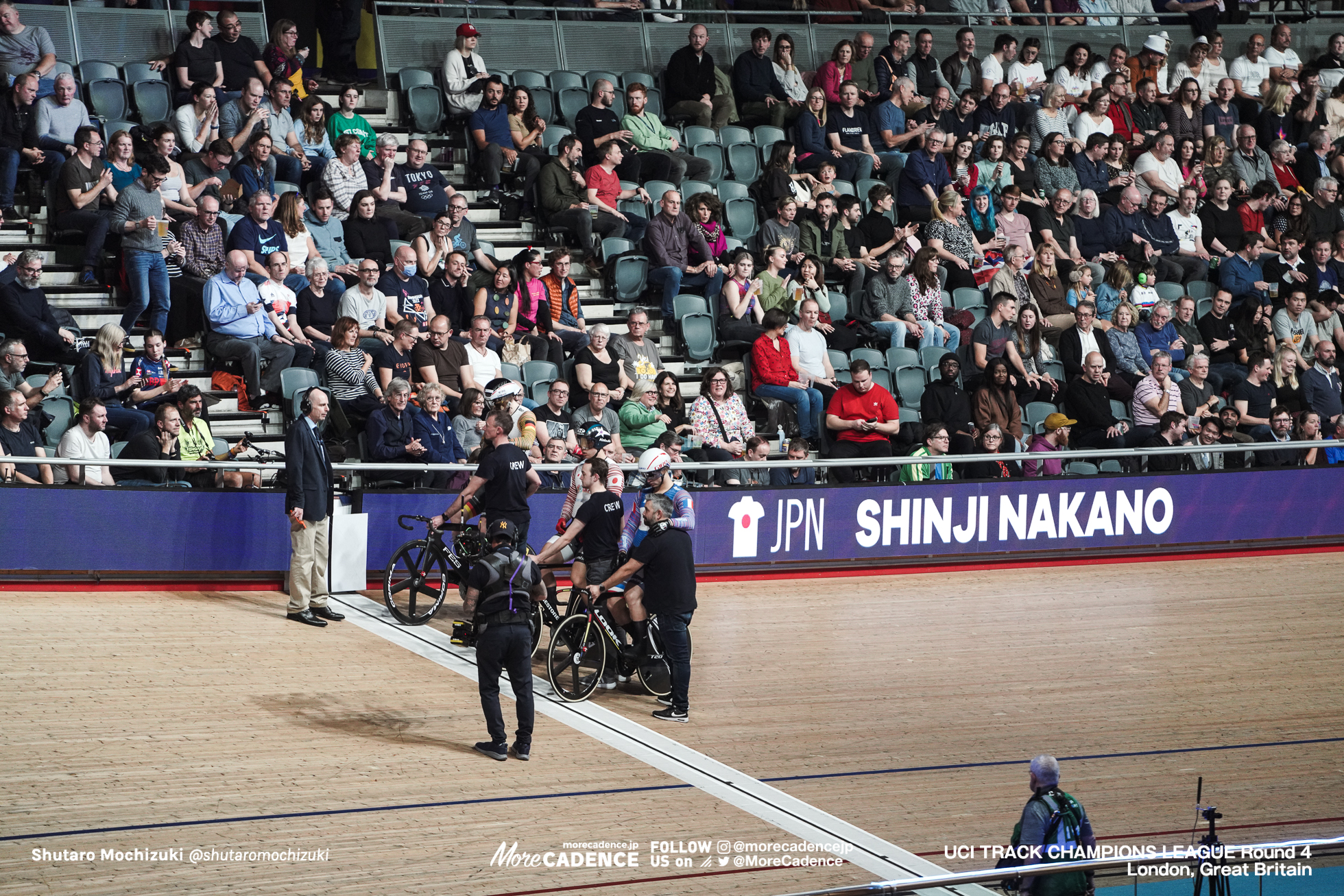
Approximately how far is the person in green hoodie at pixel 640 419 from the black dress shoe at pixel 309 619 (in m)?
3.47

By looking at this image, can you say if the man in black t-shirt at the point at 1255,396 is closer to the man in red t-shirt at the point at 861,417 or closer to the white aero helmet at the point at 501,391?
the man in red t-shirt at the point at 861,417

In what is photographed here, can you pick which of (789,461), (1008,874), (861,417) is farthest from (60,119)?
(1008,874)

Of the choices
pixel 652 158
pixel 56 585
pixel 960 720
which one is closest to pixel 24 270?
pixel 56 585

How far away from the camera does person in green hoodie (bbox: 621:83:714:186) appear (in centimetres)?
1647

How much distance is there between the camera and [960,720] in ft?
31.5

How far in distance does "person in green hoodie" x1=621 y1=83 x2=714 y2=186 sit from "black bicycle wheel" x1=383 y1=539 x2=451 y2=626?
678 centimetres

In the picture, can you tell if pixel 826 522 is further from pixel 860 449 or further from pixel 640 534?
pixel 640 534

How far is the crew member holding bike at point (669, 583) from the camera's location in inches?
368

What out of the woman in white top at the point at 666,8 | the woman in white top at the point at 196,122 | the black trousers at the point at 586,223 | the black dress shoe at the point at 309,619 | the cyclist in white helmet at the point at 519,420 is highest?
the woman in white top at the point at 666,8

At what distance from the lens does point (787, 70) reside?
18172mm

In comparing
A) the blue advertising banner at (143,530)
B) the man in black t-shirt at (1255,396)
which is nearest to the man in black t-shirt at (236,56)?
the blue advertising banner at (143,530)

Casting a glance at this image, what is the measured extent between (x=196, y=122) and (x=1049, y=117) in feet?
33.3

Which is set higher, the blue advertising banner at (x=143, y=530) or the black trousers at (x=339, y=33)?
the black trousers at (x=339, y=33)

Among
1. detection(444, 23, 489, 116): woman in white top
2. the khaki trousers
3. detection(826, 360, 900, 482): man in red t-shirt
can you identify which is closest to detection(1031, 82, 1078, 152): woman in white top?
detection(826, 360, 900, 482): man in red t-shirt
